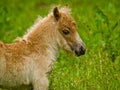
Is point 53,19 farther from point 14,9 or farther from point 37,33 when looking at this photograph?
point 14,9

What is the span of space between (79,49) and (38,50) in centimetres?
64

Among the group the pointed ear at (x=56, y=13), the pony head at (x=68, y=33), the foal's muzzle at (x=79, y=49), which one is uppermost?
the pointed ear at (x=56, y=13)

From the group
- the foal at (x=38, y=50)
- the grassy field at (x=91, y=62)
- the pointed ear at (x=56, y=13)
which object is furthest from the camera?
the grassy field at (x=91, y=62)

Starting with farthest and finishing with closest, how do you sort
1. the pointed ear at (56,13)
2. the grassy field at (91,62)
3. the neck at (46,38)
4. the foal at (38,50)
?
the grassy field at (91,62), the neck at (46,38), the pointed ear at (56,13), the foal at (38,50)

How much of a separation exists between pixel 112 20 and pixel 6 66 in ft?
27.0

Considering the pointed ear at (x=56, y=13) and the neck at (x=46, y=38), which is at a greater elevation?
the pointed ear at (x=56, y=13)

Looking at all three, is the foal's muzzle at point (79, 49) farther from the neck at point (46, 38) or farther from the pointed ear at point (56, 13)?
the pointed ear at point (56, 13)

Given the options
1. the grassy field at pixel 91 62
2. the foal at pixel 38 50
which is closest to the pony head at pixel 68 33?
the foal at pixel 38 50

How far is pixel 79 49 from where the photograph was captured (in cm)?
896

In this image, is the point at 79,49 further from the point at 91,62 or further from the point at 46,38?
the point at 91,62

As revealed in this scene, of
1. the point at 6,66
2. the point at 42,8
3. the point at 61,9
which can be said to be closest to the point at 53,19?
the point at 61,9

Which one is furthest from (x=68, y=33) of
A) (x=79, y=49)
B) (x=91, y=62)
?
(x=91, y=62)

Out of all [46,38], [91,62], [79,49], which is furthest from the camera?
[91,62]

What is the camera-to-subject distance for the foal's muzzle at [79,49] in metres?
8.95
